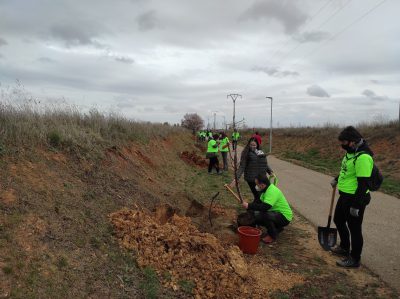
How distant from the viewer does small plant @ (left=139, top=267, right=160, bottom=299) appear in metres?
3.82

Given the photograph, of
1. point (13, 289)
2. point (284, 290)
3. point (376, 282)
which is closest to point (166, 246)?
point (284, 290)

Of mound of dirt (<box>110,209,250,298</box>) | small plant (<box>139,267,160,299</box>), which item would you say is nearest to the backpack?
mound of dirt (<box>110,209,250,298</box>)

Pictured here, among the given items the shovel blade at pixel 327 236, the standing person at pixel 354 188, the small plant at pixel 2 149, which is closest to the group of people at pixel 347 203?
the standing person at pixel 354 188

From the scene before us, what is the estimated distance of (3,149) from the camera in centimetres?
533

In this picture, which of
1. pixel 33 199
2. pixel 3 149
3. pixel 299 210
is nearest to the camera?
pixel 33 199

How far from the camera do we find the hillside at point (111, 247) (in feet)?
12.1

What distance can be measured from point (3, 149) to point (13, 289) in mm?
2824

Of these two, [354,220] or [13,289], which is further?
[354,220]

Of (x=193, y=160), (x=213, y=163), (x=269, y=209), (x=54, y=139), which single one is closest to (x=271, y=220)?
(x=269, y=209)

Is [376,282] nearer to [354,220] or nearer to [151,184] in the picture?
[354,220]

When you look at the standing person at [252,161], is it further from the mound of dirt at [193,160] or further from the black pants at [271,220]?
the mound of dirt at [193,160]

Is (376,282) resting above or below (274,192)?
below

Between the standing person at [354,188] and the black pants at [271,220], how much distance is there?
108 cm

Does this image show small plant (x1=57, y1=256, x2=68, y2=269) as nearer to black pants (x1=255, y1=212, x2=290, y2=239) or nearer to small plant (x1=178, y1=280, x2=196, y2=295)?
small plant (x1=178, y1=280, x2=196, y2=295)
